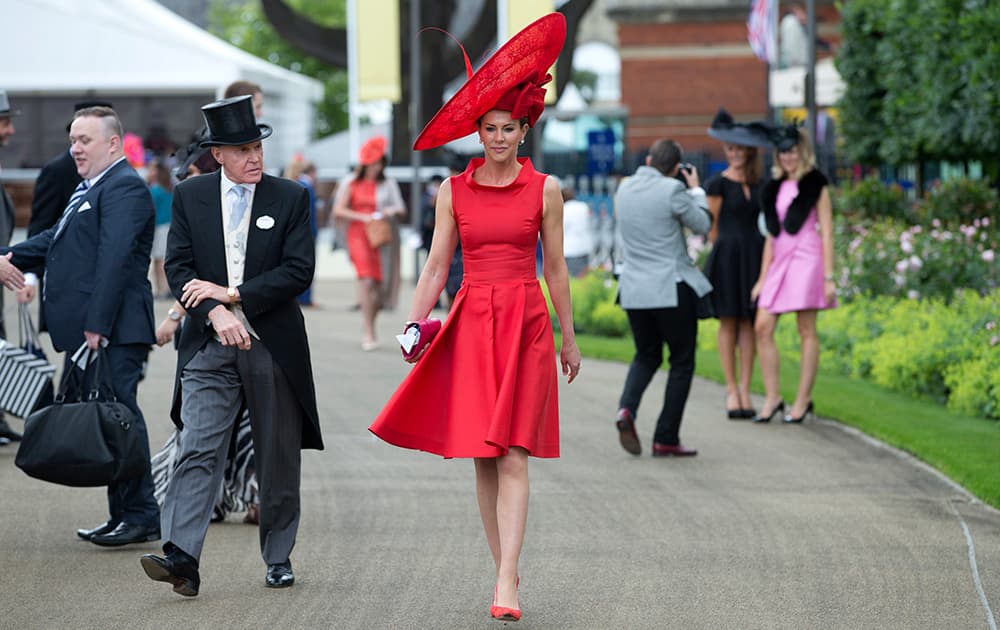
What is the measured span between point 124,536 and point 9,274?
1.23m

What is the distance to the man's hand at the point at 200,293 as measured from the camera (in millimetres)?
6668

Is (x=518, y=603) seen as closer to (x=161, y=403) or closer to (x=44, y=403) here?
(x=44, y=403)

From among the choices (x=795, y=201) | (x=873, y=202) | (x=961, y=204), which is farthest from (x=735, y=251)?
(x=873, y=202)

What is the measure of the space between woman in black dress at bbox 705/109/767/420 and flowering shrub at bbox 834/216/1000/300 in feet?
12.1

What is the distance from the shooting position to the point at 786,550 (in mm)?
7594

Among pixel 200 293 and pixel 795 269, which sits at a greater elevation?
pixel 200 293

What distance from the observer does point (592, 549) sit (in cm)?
763

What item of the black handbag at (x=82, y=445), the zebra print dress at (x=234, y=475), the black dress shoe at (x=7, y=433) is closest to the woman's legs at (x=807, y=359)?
the zebra print dress at (x=234, y=475)

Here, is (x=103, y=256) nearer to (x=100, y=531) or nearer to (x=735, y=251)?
(x=100, y=531)

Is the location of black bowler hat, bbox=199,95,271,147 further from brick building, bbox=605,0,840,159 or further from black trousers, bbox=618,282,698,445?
brick building, bbox=605,0,840,159

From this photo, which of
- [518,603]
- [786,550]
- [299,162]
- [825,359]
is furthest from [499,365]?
[299,162]

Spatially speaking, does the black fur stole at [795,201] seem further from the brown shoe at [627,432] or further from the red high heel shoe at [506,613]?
the red high heel shoe at [506,613]

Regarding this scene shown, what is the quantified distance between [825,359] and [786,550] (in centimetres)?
783

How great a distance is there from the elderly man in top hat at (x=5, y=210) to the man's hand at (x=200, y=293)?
3029 mm
